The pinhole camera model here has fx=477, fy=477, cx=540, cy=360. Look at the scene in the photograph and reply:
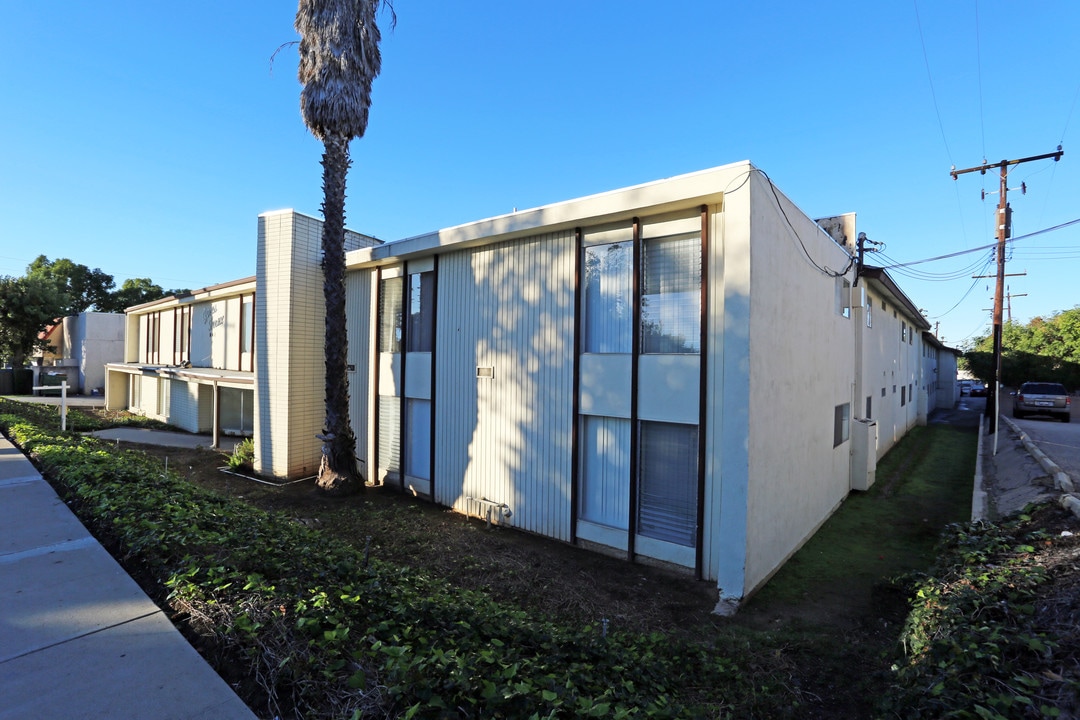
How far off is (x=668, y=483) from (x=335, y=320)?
7.55 metres

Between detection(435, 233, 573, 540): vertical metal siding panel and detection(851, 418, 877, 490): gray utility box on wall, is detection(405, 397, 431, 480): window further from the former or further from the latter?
detection(851, 418, 877, 490): gray utility box on wall

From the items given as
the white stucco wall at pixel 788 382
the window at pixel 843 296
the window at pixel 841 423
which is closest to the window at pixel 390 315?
the white stucco wall at pixel 788 382

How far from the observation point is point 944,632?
344cm

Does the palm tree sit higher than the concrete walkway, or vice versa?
the palm tree

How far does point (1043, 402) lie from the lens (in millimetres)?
19109

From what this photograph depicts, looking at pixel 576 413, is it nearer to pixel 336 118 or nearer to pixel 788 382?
pixel 788 382

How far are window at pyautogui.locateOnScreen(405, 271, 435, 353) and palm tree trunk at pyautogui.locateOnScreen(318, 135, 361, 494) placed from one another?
1.45 m

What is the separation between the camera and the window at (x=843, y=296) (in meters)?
9.66

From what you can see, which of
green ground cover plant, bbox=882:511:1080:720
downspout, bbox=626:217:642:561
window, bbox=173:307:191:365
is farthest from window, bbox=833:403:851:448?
window, bbox=173:307:191:365

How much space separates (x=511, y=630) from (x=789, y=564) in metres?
5.20

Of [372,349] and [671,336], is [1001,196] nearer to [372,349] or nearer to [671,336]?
[671,336]

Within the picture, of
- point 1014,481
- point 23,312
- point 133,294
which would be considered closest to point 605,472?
point 1014,481

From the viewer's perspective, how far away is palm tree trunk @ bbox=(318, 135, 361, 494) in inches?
398

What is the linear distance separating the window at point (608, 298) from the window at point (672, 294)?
239mm
